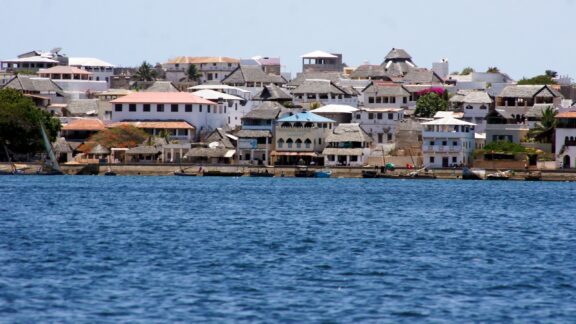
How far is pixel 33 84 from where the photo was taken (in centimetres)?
14888

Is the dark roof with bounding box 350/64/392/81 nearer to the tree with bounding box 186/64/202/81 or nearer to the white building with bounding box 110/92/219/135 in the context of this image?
the tree with bounding box 186/64/202/81

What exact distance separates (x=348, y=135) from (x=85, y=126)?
90.2 ft

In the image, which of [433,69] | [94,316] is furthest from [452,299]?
[433,69]

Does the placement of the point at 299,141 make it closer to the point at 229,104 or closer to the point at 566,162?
the point at 229,104

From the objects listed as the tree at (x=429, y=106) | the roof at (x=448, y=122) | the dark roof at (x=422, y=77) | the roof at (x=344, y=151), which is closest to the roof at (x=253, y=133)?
the roof at (x=344, y=151)

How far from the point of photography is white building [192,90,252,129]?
140875 mm

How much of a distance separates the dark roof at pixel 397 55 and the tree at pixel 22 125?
241 feet

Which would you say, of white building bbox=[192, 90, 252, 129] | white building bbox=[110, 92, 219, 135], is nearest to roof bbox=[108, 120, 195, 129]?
white building bbox=[110, 92, 219, 135]

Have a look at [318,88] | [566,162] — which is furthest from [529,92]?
[318,88]

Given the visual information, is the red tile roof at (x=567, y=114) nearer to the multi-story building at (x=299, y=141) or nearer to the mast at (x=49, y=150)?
the multi-story building at (x=299, y=141)

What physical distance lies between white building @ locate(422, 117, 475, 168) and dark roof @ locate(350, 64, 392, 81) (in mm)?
51022

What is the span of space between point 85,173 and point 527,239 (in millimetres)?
70065

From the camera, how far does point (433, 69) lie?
591 ft

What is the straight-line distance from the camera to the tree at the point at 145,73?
182m
